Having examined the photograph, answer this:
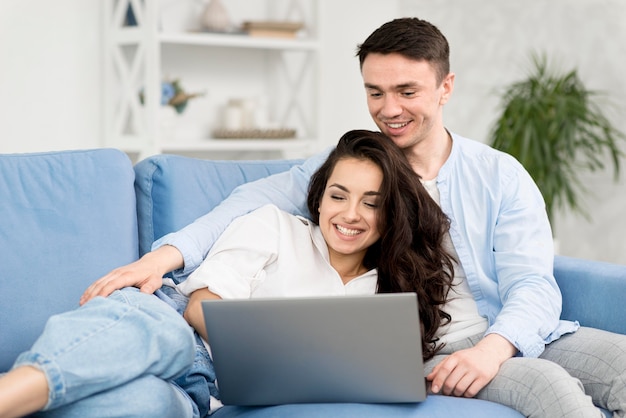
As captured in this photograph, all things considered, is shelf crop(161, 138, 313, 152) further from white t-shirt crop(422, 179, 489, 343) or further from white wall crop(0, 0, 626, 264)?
white t-shirt crop(422, 179, 489, 343)

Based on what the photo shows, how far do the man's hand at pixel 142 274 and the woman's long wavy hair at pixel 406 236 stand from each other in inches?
16.4

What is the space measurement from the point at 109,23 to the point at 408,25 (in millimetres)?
2103

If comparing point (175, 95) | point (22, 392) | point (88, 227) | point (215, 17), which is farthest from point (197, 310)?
point (215, 17)

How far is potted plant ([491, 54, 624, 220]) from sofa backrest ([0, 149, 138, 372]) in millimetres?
2336

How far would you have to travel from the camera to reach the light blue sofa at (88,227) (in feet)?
6.47

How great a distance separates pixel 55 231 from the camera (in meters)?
2.04

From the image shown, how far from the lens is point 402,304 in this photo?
4.93 ft

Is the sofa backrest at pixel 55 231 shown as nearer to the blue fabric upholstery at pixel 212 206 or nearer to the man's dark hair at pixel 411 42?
the blue fabric upholstery at pixel 212 206

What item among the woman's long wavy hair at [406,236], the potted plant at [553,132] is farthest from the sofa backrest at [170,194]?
the potted plant at [553,132]

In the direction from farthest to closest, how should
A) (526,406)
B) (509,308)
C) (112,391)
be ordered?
(509,308)
(526,406)
(112,391)

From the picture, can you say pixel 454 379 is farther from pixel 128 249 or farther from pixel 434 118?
pixel 128 249

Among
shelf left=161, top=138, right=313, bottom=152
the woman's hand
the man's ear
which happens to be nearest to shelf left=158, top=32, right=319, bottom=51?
shelf left=161, top=138, right=313, bottom=152

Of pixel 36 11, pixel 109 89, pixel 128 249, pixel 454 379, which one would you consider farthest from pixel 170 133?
pixel 454 379

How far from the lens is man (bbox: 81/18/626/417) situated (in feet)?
6.23
